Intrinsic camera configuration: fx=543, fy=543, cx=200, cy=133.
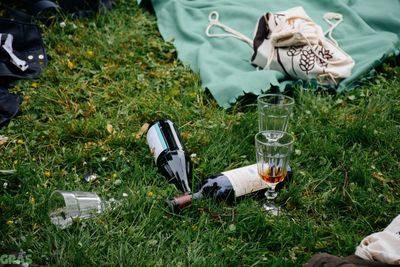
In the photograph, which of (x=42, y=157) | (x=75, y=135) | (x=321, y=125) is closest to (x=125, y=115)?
(x=75, y=135)

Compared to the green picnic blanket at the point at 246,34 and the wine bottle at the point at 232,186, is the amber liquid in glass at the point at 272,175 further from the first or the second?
the green picnic blanket at the point at 246,34

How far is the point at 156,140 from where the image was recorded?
246 centimetres

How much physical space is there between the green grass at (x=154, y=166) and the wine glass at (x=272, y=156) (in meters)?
0.15

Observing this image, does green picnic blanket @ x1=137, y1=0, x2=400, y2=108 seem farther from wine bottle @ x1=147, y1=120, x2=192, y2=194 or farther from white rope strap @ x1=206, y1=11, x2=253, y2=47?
wine bottle @ x1=147, y1=120, x2=192, y2=194

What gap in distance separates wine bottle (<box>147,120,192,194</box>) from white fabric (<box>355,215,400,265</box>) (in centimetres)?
80

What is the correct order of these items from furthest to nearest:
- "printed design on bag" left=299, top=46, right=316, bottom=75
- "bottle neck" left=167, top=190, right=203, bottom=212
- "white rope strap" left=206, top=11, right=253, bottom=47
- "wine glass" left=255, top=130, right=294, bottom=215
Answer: "white rope strap" left=206, top=11, right=253, bottom=47
"printed design on bag" left=299, top=46, right=316, bottom=75
"bottle neck" left=167, top=190, right=203, bottom=212
"wine glass" left=255, top=130, right=294, bottom=215

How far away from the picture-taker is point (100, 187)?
7.63ft

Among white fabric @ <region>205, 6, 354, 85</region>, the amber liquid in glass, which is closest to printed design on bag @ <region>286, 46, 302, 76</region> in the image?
white fabric @ <region>205, 6, 354, 85</region>

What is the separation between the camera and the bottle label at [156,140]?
2.43 m

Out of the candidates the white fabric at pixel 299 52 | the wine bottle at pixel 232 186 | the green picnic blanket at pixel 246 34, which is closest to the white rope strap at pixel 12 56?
the green picnic blanket at pixel 246 34

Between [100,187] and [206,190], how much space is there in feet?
1.53

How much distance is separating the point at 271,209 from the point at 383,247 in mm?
552

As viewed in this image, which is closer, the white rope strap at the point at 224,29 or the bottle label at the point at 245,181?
the bottle label at the point at 245,181

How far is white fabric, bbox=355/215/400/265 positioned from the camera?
1.65 m
